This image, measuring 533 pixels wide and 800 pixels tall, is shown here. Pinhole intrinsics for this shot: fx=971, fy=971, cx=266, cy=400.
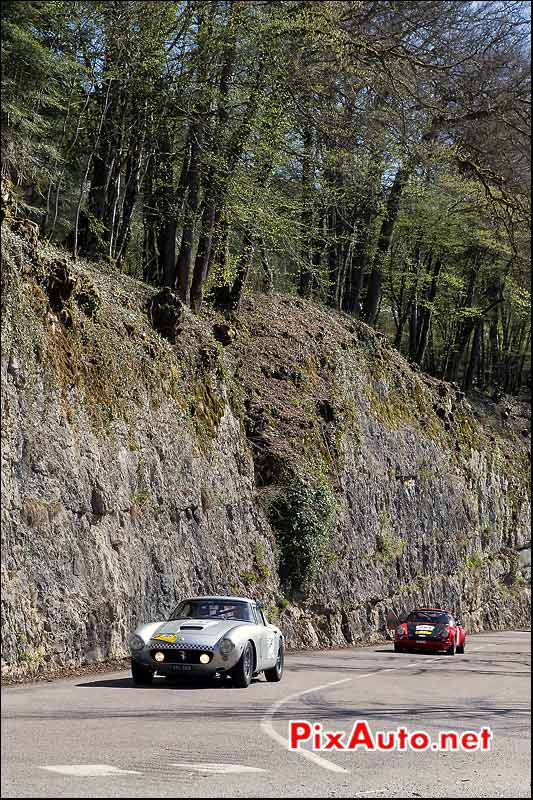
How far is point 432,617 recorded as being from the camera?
29.2 meters

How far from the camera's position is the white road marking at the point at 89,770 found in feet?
14.3

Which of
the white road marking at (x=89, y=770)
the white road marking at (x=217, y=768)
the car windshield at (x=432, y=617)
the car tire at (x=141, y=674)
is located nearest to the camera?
the white road marking at (x=89, y=770)

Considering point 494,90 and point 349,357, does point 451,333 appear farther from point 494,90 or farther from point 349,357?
point 494,90

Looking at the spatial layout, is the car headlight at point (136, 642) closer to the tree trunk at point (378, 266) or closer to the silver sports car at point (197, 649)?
the silver sports car at point (197, 649)

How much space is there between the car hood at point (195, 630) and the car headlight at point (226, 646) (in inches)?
4.4

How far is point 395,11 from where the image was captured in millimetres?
5211

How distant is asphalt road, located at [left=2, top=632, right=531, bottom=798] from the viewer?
14.7 ft

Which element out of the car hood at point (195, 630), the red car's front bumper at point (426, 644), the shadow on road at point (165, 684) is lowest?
the red car's front bumper at point (426, 644)

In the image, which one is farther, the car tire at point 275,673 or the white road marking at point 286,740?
the car tire at point 275,673

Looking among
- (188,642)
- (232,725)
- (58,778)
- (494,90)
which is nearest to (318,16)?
(494,90)

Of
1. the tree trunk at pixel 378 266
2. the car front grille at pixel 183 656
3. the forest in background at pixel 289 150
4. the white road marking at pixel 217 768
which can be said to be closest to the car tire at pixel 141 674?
the car front grille at pixel 183 656

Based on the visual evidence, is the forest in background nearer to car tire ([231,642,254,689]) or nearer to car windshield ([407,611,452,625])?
car tire ([231,642,254,689])

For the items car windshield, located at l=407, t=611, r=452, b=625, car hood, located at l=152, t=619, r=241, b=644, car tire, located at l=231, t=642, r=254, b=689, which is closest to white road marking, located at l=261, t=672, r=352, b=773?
car tire, located at l=231, t=642, r=254, b=689

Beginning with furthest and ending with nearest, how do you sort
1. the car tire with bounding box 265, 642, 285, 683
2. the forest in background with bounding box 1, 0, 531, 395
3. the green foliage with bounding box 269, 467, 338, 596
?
1. the green foliage with bounding box 269, 467, 338, 596
2. the car tire with bounding box 265, 642, 285, 683
3. the forest in background with bounding box 1, 0, 531, 395
